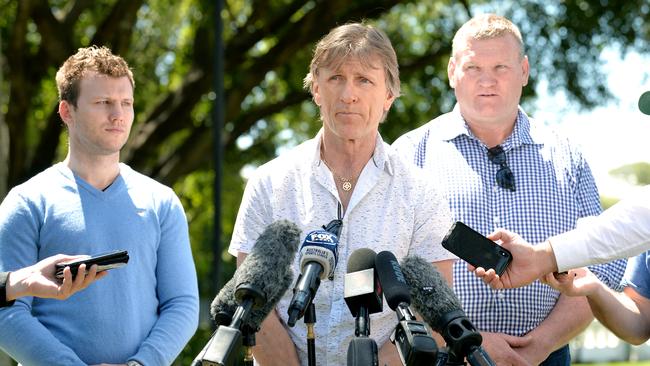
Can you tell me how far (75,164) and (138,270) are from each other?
60 cm

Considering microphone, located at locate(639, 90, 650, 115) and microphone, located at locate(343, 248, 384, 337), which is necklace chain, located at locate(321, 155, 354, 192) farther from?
microphone, located at locate(639, 90, 650, 115)

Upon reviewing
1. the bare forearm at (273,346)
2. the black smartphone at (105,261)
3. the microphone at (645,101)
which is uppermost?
the microphone at (645,101)

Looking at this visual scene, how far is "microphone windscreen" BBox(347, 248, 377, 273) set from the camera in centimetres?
372

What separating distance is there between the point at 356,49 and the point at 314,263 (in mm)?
1415

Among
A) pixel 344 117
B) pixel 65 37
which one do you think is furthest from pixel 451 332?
pixel 65 37

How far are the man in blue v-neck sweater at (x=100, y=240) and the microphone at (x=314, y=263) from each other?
1.64 meters

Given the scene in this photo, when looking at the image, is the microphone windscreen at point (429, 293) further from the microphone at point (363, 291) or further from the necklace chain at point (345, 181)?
the necklace chain at point (345, 181)

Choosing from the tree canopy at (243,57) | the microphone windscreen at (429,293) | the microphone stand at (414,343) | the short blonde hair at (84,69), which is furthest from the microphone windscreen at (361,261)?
the tree canopy at (243,57)

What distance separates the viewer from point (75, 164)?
17.1ft

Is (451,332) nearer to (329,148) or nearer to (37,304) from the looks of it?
(329,148)

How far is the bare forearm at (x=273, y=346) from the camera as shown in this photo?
4605 millimetres

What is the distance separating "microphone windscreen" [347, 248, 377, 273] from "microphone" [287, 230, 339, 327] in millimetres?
82

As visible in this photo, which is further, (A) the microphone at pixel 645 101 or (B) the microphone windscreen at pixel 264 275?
(A) the microphone at pixel 645 101

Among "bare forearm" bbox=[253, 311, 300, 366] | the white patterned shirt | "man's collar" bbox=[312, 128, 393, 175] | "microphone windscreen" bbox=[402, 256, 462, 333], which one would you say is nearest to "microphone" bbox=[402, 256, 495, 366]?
"microphone windscreen" bbox=[402, 256, 462, 333]
